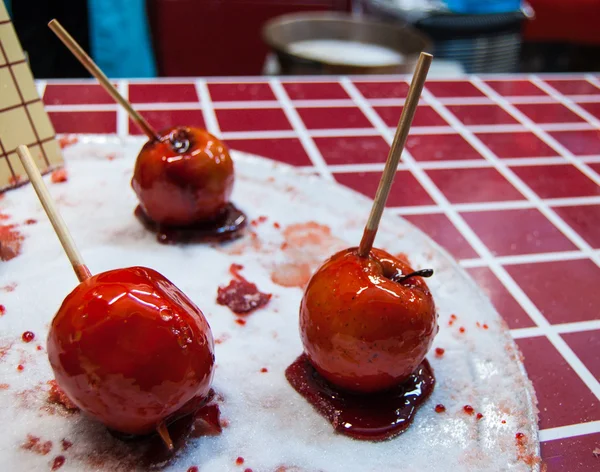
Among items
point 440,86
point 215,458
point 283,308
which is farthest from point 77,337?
point 440,86

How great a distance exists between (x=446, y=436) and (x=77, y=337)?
44cm

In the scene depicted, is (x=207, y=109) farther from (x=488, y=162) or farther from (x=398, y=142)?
(x=398, y=142)

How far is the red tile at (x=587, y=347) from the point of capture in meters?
0.89

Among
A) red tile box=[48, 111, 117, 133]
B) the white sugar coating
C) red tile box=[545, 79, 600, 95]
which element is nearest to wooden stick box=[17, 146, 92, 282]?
the white sugar coating

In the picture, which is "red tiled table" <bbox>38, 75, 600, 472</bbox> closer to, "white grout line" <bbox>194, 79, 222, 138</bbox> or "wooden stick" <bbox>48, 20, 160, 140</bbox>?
"white grout line" <bbox>194, 79, 222, 138</bbox>

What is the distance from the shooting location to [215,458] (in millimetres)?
685

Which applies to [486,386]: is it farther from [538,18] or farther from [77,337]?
[538,18]

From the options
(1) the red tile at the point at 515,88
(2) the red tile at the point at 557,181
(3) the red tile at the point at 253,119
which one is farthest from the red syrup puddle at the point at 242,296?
(1) the red tile at the point at 515,88

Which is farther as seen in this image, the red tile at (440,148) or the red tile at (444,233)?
the red tile at (440,148)

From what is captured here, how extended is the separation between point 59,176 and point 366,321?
0.73m

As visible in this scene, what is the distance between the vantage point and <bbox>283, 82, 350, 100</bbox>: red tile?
1.68m

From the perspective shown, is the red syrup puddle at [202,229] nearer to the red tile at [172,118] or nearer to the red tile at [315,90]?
the red tile at [172,118]

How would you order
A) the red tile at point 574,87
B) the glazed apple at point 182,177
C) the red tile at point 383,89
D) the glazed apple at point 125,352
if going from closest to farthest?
the glazed apple at point 125,352 → the glazed apple at point 182,177 → the red tile at point 383,89 → the red tile at point 574,87

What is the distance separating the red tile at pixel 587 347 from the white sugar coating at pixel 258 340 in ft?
0.41
